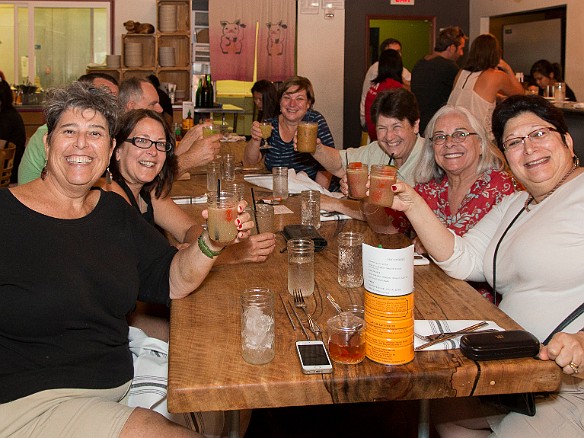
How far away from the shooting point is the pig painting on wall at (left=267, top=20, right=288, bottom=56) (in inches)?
359

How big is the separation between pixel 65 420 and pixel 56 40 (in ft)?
29.0

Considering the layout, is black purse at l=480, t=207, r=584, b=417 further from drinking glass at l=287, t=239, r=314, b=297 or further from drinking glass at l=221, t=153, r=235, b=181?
drinking glass at l=221, t=153, r=235, b=181

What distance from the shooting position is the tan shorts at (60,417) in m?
1.64

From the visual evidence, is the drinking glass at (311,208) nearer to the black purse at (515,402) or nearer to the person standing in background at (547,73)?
the black purse at (515,402)

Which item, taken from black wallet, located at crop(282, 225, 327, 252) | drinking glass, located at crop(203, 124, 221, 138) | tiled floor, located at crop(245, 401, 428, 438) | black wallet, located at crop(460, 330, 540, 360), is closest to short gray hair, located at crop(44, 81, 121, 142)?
black wallet, located at crop(282, 225, 327, 252)

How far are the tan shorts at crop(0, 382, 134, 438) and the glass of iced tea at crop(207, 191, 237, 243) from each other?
50 centimetres

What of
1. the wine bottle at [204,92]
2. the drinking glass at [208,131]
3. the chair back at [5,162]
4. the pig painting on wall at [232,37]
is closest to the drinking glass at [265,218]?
the drinking glass at [208,131]

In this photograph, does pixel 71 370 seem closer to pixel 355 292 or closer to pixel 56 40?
pixel 355 292

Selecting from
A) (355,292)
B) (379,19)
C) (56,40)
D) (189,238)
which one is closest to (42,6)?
(56,40)

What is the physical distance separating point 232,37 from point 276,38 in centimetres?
59

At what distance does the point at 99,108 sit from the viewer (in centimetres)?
201

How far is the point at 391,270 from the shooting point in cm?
145

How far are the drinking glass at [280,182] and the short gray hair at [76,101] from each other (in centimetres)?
151

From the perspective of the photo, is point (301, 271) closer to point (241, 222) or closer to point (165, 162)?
point (241, 222)
